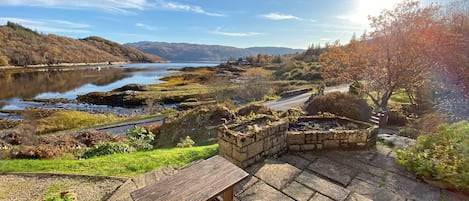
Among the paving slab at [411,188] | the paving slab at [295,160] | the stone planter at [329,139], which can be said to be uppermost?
the stone planter at [329,139]

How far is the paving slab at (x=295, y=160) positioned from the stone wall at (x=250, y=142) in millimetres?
158

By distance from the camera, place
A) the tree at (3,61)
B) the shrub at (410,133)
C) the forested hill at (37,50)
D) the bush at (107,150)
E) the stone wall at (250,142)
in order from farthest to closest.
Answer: the forested hill at (37,50)
the tree at (3,61)
the shrub at (410,133)
the bush at (107,150)
the stone wall at (250,142)

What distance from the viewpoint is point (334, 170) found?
4.82 metres

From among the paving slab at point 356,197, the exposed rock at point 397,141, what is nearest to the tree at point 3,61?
the exposed rock at point 397,141

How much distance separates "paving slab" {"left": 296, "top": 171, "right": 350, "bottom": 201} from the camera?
3.82m

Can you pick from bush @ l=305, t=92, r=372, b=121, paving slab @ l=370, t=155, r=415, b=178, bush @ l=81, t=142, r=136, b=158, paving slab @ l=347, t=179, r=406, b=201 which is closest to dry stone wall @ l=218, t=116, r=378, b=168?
paving slab @ l=370, t=155, r=415, b=178

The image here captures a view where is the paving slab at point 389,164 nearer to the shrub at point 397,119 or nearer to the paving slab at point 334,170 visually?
the paving slab at point 334,170

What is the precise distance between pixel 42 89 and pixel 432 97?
4635 centimetres

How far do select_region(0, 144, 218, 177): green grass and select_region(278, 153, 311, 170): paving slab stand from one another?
154 cm

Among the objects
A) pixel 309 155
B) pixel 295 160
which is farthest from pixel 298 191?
pixel 309 155

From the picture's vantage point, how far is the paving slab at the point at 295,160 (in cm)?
502

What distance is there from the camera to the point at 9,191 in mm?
4305

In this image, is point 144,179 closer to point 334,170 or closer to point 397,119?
point 334,170

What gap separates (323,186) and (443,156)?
229 centimetres
